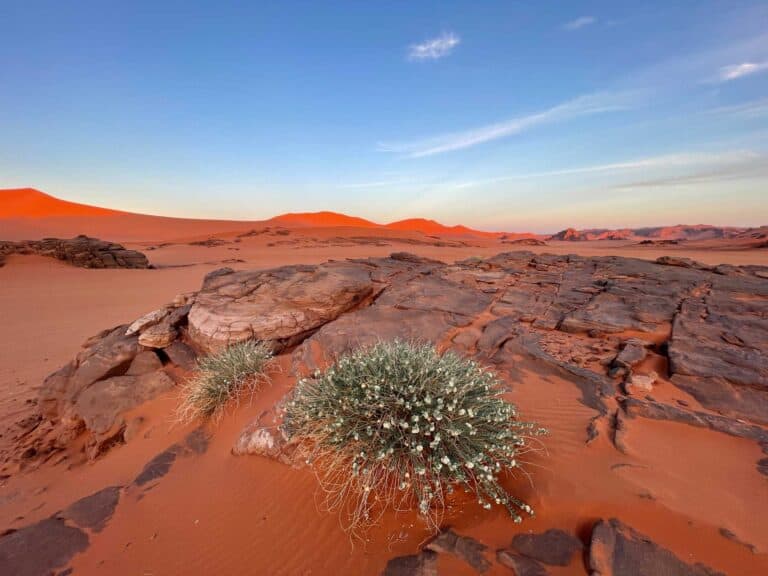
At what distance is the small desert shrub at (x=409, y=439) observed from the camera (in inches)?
109

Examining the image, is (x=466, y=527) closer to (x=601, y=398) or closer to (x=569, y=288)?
(x=601, y=398)

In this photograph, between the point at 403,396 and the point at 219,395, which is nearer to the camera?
the point at 403,396

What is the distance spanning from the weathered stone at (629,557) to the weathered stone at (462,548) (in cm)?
63

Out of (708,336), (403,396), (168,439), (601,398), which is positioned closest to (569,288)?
(708,336)

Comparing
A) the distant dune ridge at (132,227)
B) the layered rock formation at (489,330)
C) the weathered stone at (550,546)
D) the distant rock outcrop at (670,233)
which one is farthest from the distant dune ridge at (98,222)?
the weathered stone at (550,546)

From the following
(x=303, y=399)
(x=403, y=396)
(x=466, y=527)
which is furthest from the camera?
(x=303, y=399)

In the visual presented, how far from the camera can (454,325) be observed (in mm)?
6117

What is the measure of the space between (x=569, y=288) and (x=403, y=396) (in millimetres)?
5855

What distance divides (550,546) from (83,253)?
2580cm

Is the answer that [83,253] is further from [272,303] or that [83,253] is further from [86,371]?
[272,303]

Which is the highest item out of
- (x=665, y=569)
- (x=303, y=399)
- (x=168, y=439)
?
(x=303, y=399)

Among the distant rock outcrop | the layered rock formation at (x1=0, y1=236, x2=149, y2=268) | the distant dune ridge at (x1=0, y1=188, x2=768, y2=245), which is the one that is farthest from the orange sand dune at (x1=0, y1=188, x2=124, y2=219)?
the distant rock outcrop

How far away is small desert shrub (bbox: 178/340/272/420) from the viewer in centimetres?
488

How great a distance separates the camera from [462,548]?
2.48m
